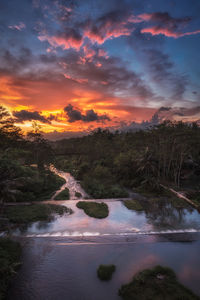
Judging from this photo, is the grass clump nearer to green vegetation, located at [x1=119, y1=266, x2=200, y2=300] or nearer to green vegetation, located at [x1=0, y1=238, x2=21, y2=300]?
green vegetation, located at [x1=119, y1=266, x2=200, y2=300]

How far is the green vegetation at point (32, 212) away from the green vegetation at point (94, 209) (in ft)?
6.98

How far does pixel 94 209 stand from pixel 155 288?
12327 millimetres

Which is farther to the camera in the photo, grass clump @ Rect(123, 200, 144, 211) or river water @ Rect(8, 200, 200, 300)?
grass clump @ Rect(123, 200, 144, 211)

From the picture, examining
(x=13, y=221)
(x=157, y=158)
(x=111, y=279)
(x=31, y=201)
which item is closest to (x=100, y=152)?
(x=157, y=158)

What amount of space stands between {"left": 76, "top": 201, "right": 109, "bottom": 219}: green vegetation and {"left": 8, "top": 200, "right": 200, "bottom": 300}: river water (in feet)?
2.62

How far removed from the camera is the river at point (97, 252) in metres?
10.3

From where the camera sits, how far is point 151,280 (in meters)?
10.5

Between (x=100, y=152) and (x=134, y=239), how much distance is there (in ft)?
→ 117

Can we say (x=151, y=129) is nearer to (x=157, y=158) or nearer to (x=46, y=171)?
(x=157, y=158)

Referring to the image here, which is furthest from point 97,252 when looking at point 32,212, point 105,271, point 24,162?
point 24,162

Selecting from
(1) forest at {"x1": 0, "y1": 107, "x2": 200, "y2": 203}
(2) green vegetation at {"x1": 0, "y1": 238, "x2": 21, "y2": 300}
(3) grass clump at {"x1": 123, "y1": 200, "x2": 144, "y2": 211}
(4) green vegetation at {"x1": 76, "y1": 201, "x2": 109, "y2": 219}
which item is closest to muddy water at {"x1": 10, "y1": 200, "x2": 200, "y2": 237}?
(4) green vegetation at {"x1": 76, "y1": 201, "x2": 109, "y2": 219}

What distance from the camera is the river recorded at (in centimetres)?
1034

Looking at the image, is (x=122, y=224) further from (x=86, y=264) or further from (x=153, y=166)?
(x=153, y=166)

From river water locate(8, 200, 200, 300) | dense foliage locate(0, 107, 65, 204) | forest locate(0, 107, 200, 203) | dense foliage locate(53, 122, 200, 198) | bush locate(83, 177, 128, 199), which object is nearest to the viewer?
river water locate(8, 200, 200, 300)
